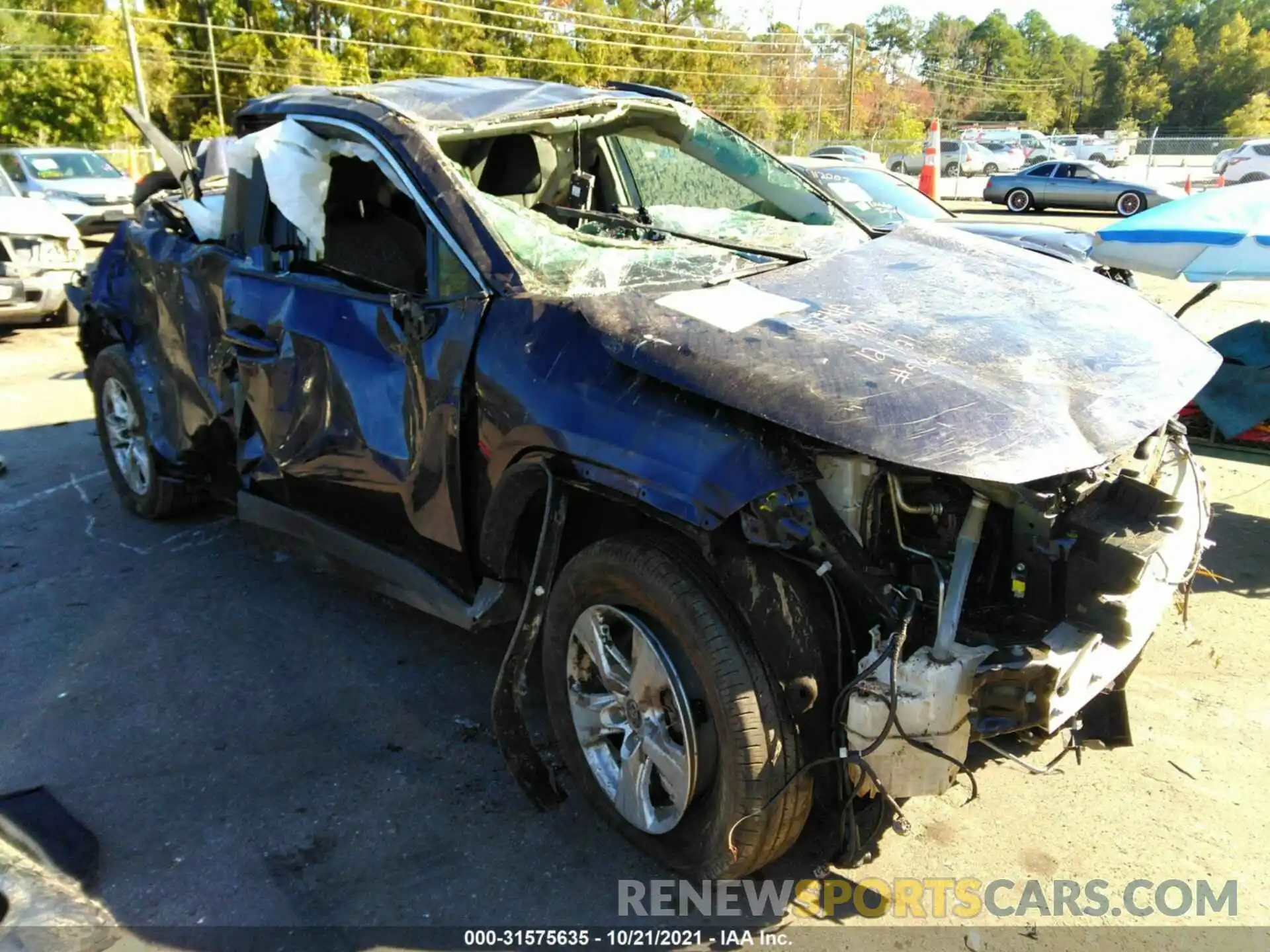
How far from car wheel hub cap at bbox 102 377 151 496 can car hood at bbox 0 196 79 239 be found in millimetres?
6127

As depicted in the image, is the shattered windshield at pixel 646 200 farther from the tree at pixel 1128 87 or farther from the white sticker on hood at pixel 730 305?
the tree at pixel 1128 87

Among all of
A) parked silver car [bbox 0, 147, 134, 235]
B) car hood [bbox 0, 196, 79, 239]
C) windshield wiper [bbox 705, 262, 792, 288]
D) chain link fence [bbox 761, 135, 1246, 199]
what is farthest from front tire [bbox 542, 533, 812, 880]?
chain link fence [bbox 761, 135, 1246, 199]

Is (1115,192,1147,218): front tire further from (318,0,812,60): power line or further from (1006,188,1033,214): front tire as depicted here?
(318,0,812,60): power line

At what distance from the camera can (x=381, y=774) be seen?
126 inches

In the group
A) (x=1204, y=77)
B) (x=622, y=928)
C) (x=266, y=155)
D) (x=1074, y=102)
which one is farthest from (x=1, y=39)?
(x=1074, y=102)

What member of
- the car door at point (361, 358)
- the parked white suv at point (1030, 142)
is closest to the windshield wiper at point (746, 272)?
the car door at point (361, 358)

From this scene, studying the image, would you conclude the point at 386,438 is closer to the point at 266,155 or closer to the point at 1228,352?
the point at 266,155

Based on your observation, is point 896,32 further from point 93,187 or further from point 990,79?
point 93,187

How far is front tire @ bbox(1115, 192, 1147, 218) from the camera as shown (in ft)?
72.2

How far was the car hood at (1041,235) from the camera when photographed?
333 inches

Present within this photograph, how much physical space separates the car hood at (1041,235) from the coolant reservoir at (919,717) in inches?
264

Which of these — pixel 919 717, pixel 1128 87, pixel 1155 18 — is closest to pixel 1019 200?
pixel 919 717

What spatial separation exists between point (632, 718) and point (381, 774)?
1025mm

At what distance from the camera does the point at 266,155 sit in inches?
145
